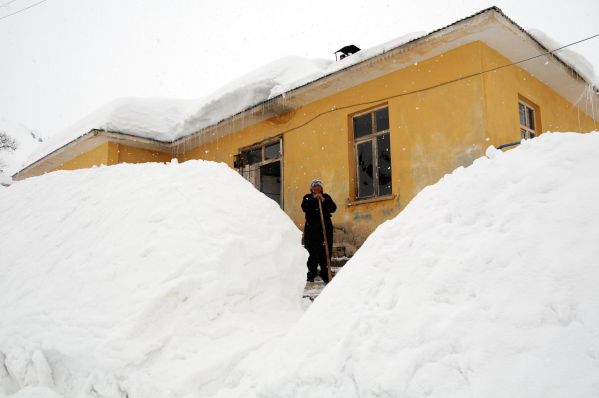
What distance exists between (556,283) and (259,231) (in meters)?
3.00

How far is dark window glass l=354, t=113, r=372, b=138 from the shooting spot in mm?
7867

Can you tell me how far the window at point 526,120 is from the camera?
7461 millimetres

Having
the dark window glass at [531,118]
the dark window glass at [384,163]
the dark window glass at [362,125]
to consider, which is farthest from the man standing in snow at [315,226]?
the dark window glass at [531,118]

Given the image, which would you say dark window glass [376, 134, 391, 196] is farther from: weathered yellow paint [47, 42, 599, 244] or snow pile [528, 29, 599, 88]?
snow pile [528, 29, 599, 88]

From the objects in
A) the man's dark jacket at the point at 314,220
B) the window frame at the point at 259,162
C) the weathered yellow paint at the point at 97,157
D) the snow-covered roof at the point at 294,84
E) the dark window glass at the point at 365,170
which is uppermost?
the snow-covered roof at the point at 294,84

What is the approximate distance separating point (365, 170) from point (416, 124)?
4.62ft

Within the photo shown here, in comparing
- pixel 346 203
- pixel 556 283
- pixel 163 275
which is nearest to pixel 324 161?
pixel 346 203

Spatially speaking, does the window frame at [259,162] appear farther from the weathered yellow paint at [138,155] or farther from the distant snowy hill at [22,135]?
the distant snowy hill at [22,135]

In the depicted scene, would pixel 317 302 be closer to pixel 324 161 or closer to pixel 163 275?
pixel 163 275

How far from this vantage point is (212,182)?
4.88 m

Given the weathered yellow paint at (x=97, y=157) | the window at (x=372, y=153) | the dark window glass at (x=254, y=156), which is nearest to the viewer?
the window at (x=372, y=153)

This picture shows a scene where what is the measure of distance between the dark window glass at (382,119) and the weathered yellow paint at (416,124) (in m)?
0.20

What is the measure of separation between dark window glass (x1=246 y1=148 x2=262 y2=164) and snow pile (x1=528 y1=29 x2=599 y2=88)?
6.12m

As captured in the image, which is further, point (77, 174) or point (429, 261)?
point (77, 174)
